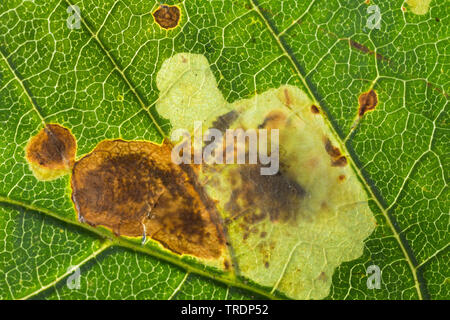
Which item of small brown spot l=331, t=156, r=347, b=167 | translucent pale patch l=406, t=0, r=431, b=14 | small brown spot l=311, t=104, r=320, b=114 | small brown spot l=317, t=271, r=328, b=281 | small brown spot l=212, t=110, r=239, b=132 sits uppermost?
small brown spot l=212, t=110, r=239, b=132

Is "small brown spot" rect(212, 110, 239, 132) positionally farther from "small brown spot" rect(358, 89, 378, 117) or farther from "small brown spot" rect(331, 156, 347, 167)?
"small brown spot" rect(358, 89, 378, 117)

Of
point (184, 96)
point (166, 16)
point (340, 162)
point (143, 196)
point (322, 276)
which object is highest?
point (166, 16)

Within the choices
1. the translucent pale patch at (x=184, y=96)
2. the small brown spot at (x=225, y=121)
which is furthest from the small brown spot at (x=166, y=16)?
the small brown spot at (x=225, y=121)

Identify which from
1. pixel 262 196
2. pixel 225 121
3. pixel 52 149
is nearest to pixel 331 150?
pixel 262 196

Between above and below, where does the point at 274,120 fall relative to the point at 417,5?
below

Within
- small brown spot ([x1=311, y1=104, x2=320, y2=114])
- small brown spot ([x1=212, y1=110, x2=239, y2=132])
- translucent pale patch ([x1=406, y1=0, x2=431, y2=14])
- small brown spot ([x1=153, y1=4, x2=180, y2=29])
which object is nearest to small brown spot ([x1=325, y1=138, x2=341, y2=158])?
small brown spot ([x1=311, y1=104, x2=320, y2=114])

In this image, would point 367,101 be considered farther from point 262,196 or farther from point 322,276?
point 322,276

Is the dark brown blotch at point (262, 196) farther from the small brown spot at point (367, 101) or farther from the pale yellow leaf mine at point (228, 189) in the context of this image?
the small brown spot at point (367, 101)
